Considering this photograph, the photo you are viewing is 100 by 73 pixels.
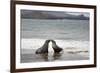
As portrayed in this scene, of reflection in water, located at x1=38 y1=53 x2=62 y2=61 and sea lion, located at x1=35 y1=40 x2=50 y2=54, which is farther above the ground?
sea lion, located at x1=35 y1=40 x2=50 y2=54

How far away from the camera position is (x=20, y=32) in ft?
5.37

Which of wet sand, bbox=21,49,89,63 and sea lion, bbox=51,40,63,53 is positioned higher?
sea lion, bbox=51,40,63,53

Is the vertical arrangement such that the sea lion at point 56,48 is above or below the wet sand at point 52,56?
above

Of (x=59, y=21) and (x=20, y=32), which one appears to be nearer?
(x=20, y=32)

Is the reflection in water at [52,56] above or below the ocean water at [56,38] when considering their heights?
below

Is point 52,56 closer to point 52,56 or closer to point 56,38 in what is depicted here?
point 52,56

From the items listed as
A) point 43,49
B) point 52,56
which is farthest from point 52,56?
point 43,49

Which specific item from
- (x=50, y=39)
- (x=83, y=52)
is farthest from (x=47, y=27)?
(x=83, y=52)

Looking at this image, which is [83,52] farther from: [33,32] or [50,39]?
[33,32]

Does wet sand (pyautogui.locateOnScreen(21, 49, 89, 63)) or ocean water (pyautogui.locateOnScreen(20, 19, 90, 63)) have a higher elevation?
ocean water (pyautogui.locateOnScreen(20, 19, 90, 63))

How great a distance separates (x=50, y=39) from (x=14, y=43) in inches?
13.8

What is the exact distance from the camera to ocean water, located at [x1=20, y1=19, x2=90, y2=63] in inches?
65.6

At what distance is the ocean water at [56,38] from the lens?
1.67 m

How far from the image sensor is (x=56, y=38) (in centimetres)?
175
